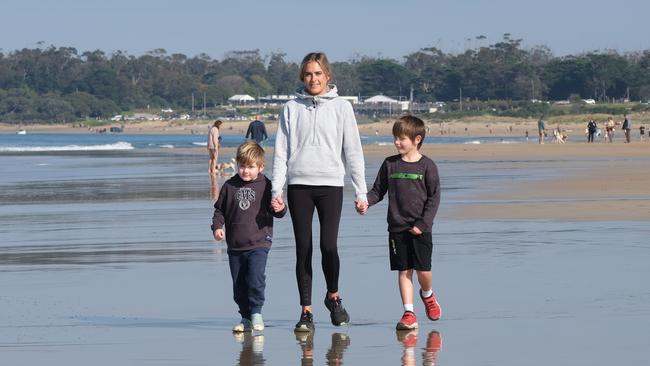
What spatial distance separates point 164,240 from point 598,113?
393 feet

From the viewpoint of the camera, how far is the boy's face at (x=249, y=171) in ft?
24.6

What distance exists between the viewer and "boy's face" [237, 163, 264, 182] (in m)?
7.49

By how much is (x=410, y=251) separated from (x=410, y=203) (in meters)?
0.28

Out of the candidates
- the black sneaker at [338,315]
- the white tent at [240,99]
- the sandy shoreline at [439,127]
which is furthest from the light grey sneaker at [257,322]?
the white tent at [240,99]

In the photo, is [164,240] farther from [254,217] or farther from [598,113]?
[598,113]

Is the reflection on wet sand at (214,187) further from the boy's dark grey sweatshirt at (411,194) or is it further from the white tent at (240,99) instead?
the white tent at (240,99)

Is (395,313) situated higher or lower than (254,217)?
lower

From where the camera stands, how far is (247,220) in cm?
752

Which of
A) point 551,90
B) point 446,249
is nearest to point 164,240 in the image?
point 446,249

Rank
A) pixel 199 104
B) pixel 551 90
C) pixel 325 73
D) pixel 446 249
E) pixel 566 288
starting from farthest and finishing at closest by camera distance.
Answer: pixel 199 104 < pixel 551 90 < pixel 446 249 < pixel 566 288 < pixel 325 73

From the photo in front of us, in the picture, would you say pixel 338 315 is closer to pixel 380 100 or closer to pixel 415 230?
pixel 415 230

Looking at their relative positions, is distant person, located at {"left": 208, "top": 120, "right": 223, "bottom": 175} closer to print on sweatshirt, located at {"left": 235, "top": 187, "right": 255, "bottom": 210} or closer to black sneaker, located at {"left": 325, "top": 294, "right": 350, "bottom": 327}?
print on sweatshirt, located at {"left": 235, "top": 187, "right": 255, "bottom": 210}

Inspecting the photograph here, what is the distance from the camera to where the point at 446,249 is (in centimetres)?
1101

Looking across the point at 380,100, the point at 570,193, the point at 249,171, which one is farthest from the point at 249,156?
the point at 380,100
